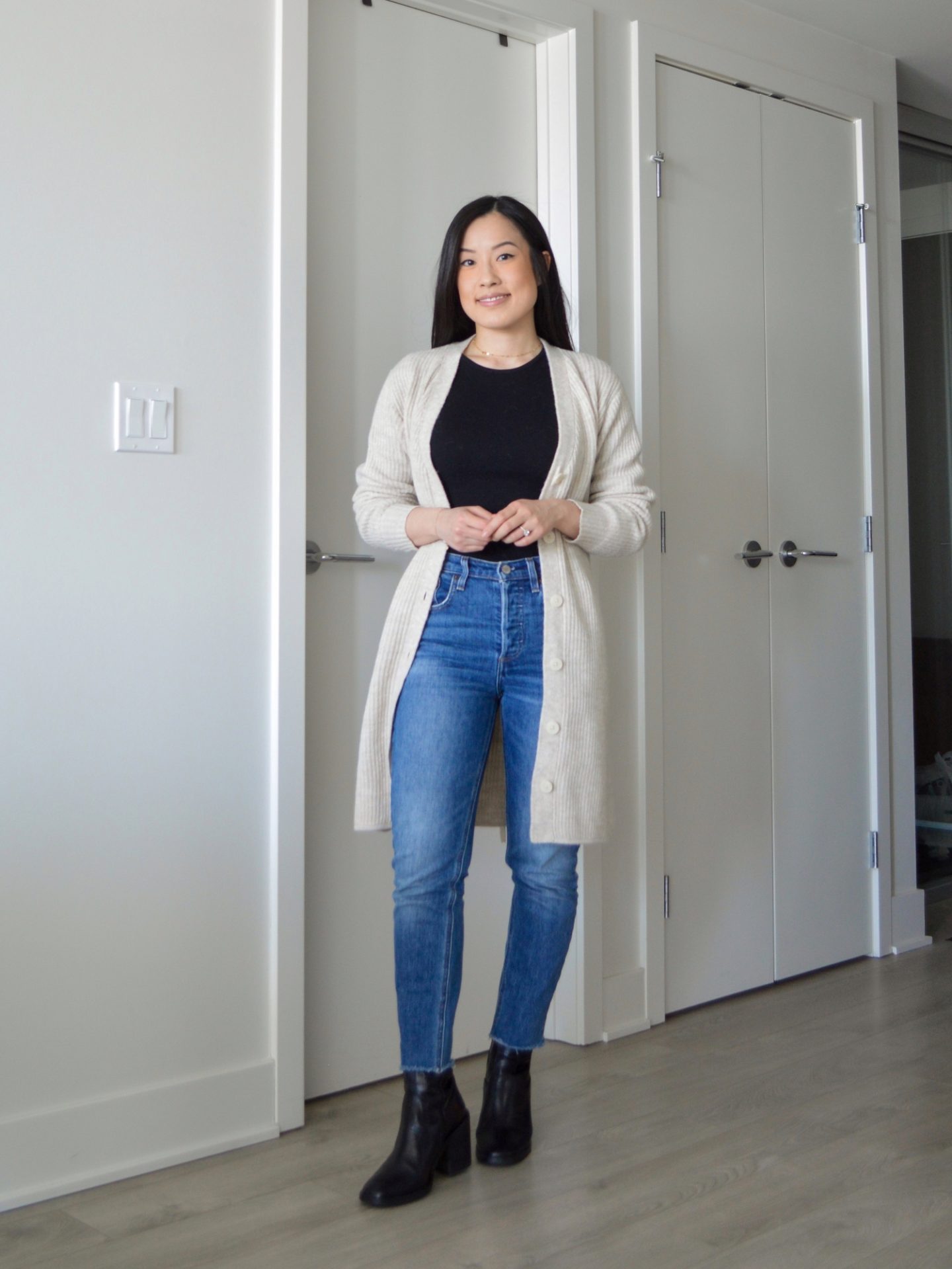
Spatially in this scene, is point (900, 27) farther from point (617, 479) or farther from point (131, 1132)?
point (131, 1132)

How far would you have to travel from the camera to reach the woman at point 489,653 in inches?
74.0

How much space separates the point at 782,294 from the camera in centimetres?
312

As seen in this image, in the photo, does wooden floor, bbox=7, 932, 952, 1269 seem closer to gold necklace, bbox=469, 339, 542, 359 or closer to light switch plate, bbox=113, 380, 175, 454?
light switch plate, bbox=113, 380, 175, 454

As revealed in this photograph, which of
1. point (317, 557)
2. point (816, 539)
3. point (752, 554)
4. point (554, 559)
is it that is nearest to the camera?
point (554, 559)

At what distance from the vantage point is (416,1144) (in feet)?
6.04

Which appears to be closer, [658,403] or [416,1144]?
[416,1144]

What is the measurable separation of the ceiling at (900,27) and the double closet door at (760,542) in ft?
0.72

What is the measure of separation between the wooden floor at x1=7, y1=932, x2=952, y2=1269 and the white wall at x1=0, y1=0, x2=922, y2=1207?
164mm

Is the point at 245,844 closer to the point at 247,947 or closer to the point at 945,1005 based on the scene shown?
the point at 247,947

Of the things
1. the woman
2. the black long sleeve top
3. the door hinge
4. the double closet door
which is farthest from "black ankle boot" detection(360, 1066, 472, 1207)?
the door hinge

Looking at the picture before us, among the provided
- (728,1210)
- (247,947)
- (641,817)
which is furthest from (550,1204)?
(641,817)

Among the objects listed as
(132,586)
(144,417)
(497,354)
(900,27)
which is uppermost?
(900,27)

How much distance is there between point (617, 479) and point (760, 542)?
3.51 feet

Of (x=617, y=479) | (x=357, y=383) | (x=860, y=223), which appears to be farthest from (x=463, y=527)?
(x=860, y=223)
